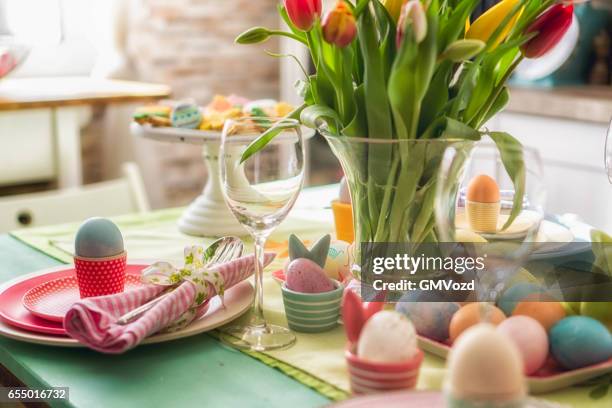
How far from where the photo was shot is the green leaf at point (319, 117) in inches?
33.6

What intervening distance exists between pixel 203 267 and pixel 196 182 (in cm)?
228

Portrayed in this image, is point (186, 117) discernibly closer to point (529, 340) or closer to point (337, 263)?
point (337, 263)

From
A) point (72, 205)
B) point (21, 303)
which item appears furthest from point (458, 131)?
point (72, 205)

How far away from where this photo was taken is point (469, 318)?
0.71 metres

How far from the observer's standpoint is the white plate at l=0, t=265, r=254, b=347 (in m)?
0.76

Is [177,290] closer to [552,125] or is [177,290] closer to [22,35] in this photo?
[552,125]

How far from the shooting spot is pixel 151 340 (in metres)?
0.76

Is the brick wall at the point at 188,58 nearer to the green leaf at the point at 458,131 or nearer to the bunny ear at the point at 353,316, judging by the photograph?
the green leaf at the point at 458,131

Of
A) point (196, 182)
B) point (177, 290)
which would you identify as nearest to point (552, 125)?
point (196, 182)

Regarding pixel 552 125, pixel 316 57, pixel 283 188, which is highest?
pixel 316 57

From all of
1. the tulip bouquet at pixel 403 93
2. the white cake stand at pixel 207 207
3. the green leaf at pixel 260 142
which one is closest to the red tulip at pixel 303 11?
the tulip bouquet at pixel 403 93

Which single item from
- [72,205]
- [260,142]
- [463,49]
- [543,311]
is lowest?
[72,205]

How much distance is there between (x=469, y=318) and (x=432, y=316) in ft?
0.14

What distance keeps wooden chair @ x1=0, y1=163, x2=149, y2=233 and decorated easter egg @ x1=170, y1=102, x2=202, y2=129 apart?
33 cm
